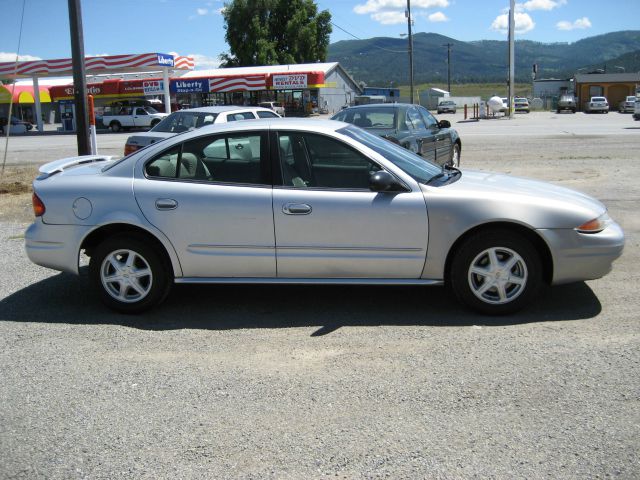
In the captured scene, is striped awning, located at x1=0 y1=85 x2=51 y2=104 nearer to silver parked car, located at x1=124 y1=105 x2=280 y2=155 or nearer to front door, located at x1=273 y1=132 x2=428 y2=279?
silver parked car, located at x1=124 y1=105 x2=280 y2=155

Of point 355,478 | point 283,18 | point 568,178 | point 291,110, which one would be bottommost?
point 355,478

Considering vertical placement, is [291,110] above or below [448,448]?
above

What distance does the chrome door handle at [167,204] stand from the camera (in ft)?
17.4

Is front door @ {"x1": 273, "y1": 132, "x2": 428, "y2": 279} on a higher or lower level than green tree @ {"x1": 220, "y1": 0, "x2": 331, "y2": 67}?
lower

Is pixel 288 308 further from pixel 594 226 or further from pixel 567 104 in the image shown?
pixel 567 104

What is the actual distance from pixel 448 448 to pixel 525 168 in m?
12.3

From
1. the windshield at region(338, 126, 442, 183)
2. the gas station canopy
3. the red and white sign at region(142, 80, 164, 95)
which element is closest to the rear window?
the windshield at region(338, 126, 442, 183)

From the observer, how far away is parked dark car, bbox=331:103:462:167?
35.7 feet

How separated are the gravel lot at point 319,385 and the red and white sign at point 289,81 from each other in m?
52.0

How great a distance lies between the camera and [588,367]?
13.8 ft

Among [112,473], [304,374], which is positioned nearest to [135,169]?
[304,374]

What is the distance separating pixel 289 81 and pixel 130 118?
15.6 m

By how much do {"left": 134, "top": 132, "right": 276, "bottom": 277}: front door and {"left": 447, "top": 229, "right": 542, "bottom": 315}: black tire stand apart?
4.93 feet

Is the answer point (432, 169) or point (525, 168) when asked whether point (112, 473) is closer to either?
point (432, 169)
